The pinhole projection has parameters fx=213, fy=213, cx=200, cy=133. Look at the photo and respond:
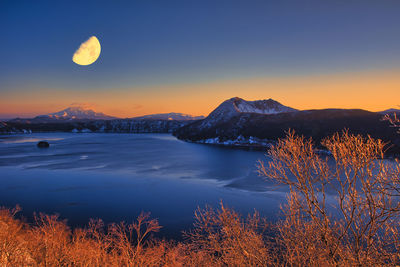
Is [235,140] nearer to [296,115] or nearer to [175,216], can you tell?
[296,115]

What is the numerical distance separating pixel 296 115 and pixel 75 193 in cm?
10401

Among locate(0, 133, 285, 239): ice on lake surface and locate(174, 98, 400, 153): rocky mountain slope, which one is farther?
locate(174, 98, 400, 153): rocky mountain slope

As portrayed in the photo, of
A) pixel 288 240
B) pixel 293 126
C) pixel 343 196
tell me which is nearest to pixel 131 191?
pixel 288 240

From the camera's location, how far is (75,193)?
102ft

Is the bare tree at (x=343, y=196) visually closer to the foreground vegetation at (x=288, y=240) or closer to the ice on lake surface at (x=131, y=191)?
the foreground vegetation at (x=288, y=240)

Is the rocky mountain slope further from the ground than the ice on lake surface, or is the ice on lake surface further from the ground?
the rocky mountain slope

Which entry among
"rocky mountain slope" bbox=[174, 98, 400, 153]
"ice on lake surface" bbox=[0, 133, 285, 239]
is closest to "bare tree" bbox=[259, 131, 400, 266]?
"ice on lake surface" bbox=[0, 133, 285, 239]

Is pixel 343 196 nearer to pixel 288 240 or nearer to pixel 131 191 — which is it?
pixel 288 240

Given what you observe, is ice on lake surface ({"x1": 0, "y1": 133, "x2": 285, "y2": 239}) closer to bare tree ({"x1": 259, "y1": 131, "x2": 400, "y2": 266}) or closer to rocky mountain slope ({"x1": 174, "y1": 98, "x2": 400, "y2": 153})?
bare tree ({"x1": 259, "y1": 131, "x2": 400, "y2": 266})

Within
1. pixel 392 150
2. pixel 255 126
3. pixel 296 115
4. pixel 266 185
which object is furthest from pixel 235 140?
pixel 266 185

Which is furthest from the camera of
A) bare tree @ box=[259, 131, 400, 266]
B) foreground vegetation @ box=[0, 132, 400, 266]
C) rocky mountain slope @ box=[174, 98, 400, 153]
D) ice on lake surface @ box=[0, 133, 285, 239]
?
rocky mountain slope @ box=[174, 98, 400, 153]

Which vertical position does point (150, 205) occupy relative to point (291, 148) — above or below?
below

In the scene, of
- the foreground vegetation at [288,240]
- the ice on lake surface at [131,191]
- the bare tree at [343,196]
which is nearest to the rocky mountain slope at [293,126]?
the ice on lake surface at [131,191]

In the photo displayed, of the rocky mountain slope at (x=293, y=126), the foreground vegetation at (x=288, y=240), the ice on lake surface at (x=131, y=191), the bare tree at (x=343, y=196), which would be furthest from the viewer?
the rocky mountain slope at (x=293, y=126)
